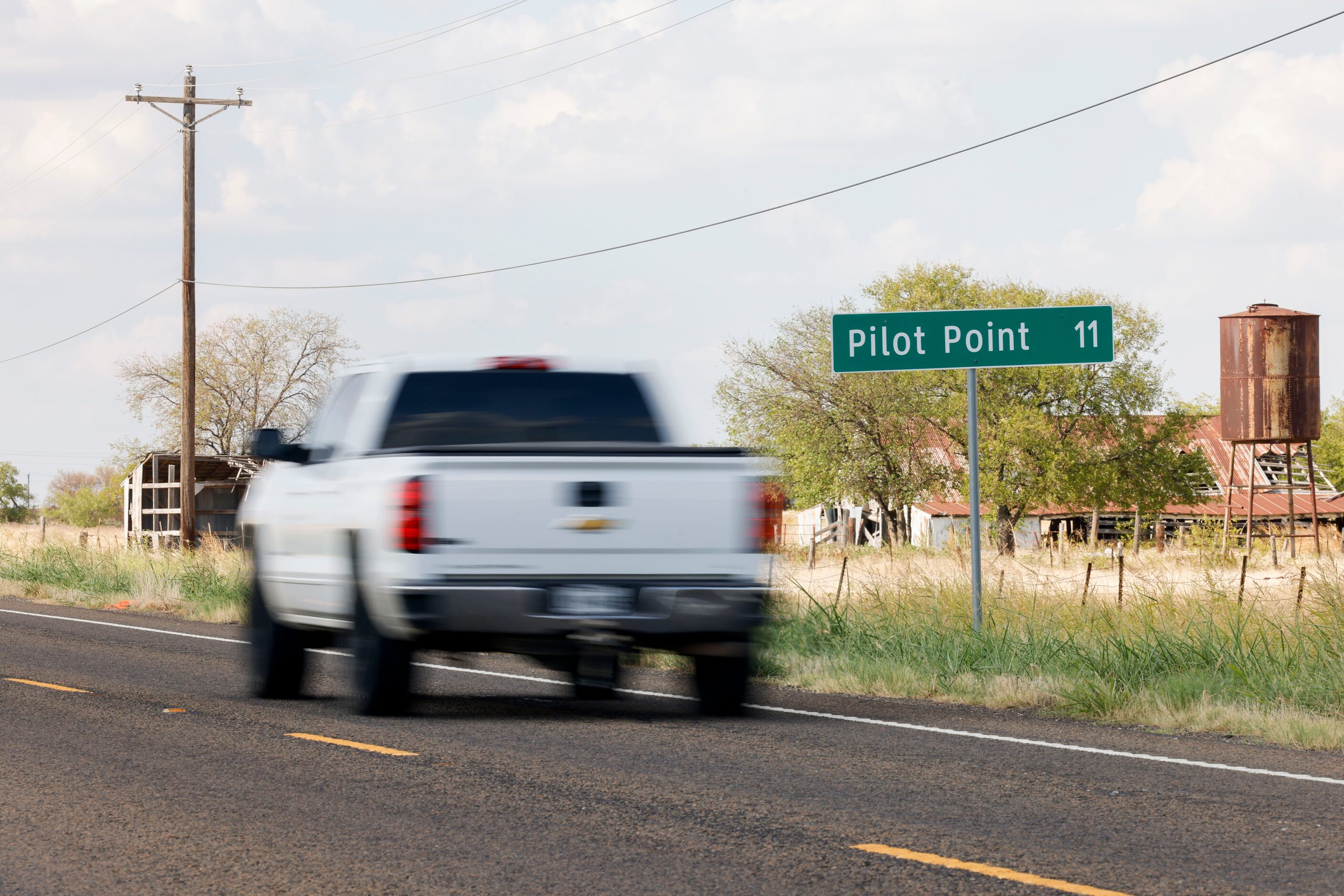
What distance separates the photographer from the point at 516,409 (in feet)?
33.2

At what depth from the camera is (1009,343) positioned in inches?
523

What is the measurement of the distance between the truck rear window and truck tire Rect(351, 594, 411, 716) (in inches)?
47.7

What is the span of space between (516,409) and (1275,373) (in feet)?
111

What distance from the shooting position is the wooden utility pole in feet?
101

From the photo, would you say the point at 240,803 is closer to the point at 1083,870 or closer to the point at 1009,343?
the point at 1083,870

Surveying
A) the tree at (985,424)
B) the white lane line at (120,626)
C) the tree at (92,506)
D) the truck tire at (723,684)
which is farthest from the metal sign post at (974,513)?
the tree at (92,506)

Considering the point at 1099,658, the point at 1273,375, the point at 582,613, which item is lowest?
the point at 1099,658

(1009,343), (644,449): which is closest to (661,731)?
(644,449)

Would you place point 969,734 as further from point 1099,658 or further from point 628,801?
point 628,801

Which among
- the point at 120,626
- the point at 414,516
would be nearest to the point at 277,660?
the point at 414,516

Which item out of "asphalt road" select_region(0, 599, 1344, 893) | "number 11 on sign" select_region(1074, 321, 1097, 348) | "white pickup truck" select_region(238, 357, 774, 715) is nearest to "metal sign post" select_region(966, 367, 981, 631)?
"number 11 on sign" select_region(1074, 321, 1097, 348)

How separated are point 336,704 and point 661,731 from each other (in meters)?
2.56

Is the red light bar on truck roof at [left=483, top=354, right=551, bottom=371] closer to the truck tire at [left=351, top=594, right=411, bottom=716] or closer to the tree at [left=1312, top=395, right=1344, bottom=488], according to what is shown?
the truck tire at [left=351, top=594, right=411, bottom=716]

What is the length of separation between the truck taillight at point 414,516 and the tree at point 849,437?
42701 mm
